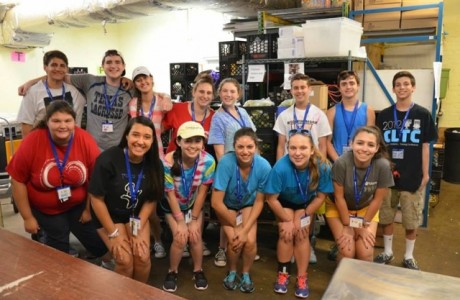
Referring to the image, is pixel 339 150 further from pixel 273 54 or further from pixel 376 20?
pixel 376 20

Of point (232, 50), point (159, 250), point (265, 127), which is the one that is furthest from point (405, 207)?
point (232, 50)

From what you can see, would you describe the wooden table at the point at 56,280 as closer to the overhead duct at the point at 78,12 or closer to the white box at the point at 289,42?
the white box at the point at 289,42

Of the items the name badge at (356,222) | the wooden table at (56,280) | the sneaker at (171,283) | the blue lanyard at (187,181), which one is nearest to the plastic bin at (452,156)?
the name badge at (356,222)

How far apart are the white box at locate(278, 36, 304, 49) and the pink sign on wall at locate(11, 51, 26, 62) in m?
5.91

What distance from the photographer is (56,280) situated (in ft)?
4.49

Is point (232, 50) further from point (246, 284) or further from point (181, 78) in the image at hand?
point (246, 284)

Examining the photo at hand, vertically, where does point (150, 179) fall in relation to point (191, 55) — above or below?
below

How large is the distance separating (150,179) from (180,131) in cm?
39

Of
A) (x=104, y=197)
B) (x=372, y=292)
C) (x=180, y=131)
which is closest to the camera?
(x=372, y=292)

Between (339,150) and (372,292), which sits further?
(339,150)

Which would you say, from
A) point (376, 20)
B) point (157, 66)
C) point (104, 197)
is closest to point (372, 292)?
point (104, 197)

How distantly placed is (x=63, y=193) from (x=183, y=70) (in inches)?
150

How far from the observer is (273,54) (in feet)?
13.6

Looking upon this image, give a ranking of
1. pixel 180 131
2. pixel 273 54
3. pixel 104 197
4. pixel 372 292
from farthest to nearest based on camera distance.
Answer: pixel 273 54 < pixel 180 131 < pixel 104 197 < pixel 372 292
